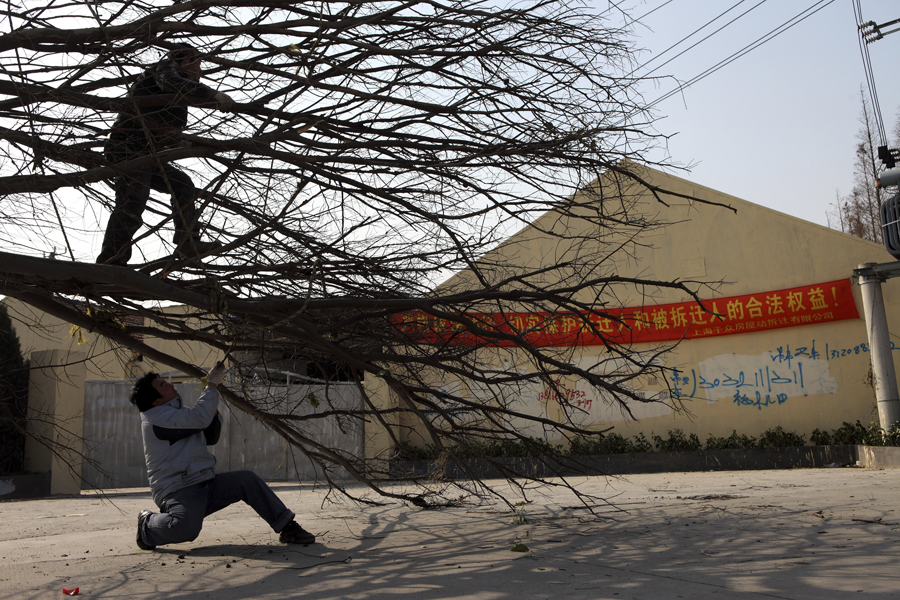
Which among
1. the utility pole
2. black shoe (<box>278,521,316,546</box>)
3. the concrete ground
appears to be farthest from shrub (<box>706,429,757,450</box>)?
black shoe (<box>278,521,316,546</box>)

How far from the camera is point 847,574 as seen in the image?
317 cm

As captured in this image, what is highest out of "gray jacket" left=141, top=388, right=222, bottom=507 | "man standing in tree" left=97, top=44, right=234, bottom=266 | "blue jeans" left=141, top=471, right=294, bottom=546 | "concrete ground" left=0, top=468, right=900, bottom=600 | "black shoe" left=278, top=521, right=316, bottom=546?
"man standing in tree" left=97, top=44, right=234, bottom=266

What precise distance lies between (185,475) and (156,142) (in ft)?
7.11

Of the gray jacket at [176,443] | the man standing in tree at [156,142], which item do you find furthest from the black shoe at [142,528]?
the man standing in tree at [156,142]

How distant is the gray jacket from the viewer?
14.6 ft

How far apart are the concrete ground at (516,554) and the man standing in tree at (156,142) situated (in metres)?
1.88

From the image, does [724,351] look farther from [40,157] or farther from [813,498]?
[40,157]

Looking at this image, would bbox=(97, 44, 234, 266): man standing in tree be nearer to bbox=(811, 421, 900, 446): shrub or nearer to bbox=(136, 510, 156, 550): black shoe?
bbox=(136, 510, 156, 550): black shoe

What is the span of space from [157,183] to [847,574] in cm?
458

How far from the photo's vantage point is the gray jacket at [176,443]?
4449mm

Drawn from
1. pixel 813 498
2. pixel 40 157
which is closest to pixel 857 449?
pixel 813 498

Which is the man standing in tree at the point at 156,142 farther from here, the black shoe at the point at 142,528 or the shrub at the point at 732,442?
the shrub at the point at 732,442

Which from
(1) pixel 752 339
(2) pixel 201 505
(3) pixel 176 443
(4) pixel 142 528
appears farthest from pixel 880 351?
(4) pixel 142 528

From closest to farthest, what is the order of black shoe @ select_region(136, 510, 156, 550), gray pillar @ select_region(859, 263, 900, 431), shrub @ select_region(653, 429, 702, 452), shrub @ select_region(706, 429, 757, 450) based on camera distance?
black shoe @ select_region(136, 510, 156, 550), gray pillar @ select_region(859, 263, 900, 431), shrub @ select_region(706, 429, 757, 450), shrub @ select_region(653, 429, 702, 452)
